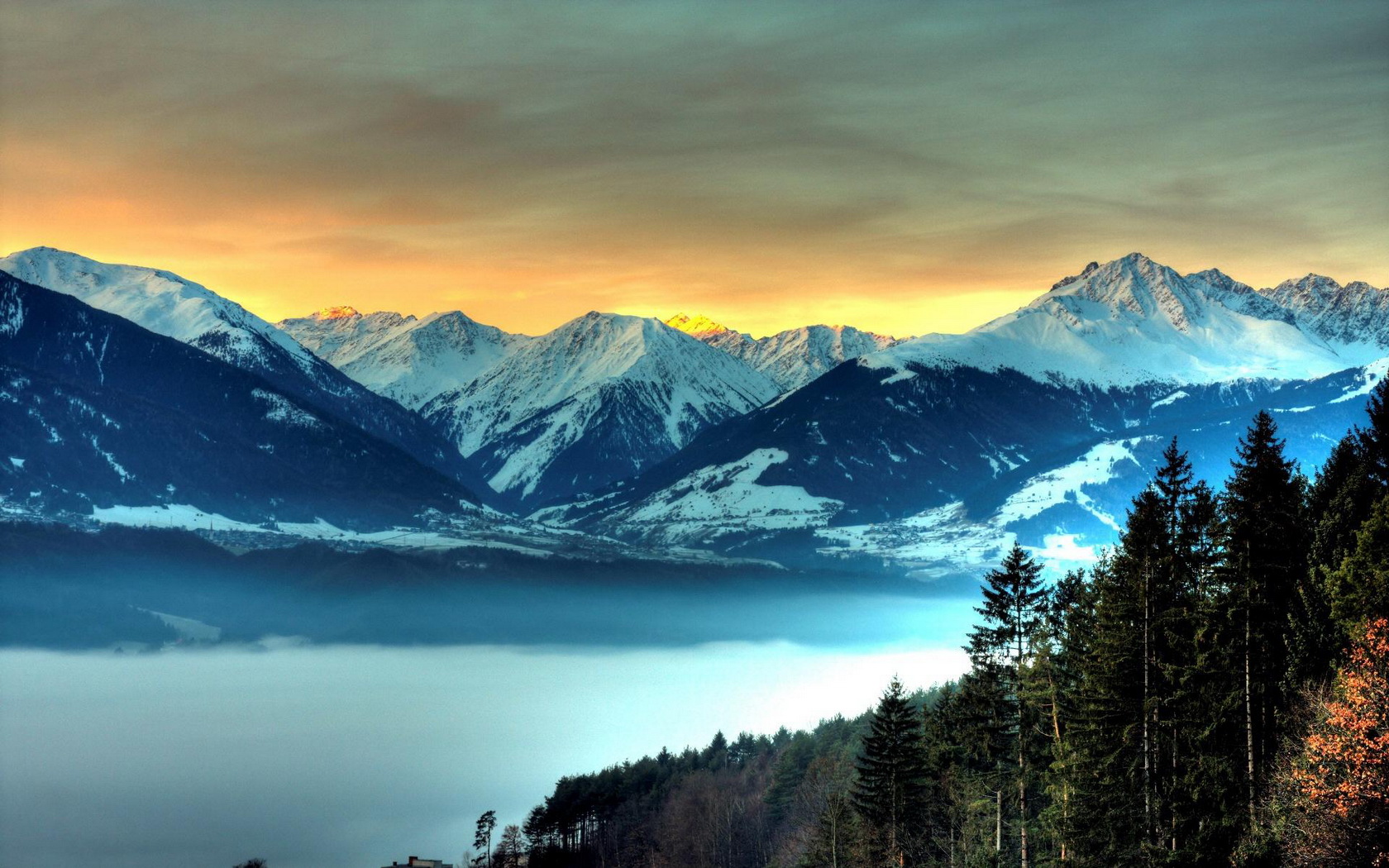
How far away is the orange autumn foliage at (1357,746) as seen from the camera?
167ft

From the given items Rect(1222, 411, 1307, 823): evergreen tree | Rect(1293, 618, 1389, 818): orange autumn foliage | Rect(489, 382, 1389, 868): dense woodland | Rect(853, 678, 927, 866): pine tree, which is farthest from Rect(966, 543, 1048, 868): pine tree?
Rect(1293, 618, 1389, 818): orange autumn foliage

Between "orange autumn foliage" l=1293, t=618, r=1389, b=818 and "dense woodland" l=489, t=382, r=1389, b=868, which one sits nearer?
"orange autumn foliage" l=1293, t=618, r=1389, b=818

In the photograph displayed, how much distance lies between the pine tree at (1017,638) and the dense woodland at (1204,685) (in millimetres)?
141

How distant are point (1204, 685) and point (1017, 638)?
1266cm

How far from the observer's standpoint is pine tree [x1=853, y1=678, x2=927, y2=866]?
88.8 meters

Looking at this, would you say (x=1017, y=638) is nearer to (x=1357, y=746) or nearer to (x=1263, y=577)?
(x=1263, y=577)

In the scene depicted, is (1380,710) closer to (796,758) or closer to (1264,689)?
(1264,689)

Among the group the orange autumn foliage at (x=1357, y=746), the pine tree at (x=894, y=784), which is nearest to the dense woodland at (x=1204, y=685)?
the orange autumn foliage at (x=1357, y=746)

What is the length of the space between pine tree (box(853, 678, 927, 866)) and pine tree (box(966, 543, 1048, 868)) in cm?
1233

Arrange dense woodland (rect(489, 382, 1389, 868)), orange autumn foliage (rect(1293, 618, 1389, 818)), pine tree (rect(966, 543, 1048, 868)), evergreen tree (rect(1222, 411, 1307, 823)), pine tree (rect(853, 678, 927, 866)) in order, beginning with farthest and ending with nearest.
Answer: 1. pine tree (rect(853, 678, 927, 866))
2. pine tree (rect(966, 543, 1048, 868))
3. evergreen tree (rect(1222, 411, 1307, 823))
4. dense woodland (rect(489, 382, 1389, 868))
5. orange autumn foliage (rect(1293, 618, 1389, 818))

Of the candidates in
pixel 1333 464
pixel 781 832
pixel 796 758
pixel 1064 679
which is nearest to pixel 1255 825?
pixel 1064 679

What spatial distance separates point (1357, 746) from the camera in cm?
5100

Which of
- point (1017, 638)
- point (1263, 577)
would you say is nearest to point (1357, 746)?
point (1263, 577)

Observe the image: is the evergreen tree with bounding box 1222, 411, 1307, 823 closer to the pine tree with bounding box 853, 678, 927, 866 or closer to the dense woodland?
the dense woodland
